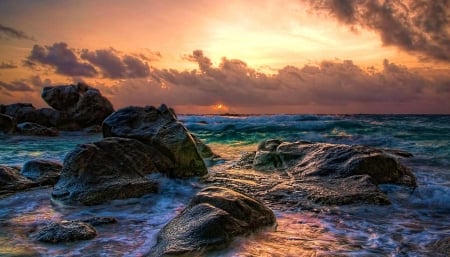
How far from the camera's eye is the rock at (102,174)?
6680 mm

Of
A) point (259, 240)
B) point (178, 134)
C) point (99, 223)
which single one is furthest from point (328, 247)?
point (178, 134)

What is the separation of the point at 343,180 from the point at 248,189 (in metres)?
1.76

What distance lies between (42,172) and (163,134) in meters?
2.61

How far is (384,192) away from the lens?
7391 mm

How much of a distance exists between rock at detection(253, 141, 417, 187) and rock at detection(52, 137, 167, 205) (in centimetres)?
320

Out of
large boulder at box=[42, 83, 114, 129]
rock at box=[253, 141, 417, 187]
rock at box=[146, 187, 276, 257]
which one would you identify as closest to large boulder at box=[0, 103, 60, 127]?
large boulder at box=[42, 83, 114, 129]

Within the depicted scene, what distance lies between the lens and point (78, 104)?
2986 centimetres

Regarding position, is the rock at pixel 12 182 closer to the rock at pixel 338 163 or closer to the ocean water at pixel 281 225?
the ocean water at pixel 281 225

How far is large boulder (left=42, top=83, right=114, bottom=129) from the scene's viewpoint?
1161 inches

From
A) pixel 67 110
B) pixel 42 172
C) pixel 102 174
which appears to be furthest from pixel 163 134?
pixel 67 110

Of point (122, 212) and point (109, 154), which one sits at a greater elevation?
point (109, 154)

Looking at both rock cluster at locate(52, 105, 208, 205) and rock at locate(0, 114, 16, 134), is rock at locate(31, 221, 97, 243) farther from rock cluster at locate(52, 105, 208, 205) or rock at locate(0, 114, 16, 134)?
rock at locate(0, 114, 16, 134)

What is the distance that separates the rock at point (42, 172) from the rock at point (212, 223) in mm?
4324

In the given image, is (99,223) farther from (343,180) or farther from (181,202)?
(343,180)
